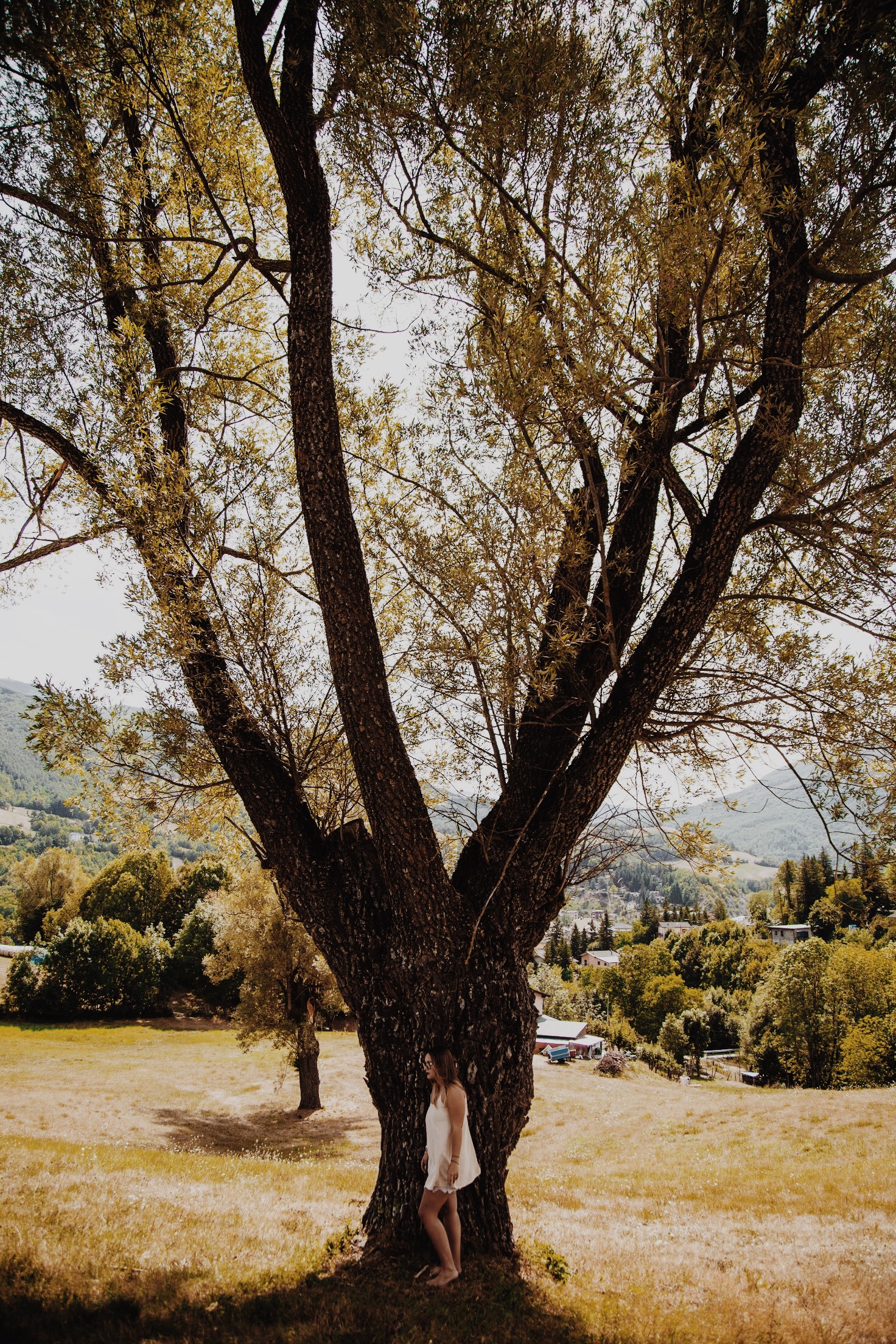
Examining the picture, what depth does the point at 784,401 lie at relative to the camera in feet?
17.2

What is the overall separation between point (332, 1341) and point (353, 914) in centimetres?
245

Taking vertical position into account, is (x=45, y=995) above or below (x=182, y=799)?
below

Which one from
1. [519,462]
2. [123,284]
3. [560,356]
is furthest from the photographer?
[123,284]

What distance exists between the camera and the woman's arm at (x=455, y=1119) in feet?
15.9

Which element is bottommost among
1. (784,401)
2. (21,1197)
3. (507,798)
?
(21,1197)

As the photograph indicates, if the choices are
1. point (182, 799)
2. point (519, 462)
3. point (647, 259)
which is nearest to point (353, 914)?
point (182, 799)

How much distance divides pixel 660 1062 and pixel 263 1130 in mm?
47672

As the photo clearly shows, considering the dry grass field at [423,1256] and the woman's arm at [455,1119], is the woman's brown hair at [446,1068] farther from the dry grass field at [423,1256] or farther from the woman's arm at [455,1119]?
the dry grass field at [423,1256]

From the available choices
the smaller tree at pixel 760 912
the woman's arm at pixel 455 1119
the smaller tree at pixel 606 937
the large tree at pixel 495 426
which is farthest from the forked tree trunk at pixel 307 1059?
the smaller tree at pixel 606 937

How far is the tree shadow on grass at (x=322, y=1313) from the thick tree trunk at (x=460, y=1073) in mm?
373

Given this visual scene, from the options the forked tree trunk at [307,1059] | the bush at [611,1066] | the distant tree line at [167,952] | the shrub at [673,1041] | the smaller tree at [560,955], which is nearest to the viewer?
the forked tree trunk at [307,1059]

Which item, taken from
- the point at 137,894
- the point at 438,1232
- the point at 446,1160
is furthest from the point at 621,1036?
the point at 446,1160

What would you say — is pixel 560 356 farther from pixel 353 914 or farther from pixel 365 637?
pixel 353 914

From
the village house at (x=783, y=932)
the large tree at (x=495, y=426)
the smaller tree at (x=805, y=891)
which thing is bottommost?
the village house at (x=783, y=932)
